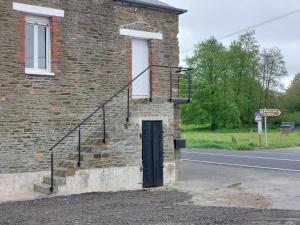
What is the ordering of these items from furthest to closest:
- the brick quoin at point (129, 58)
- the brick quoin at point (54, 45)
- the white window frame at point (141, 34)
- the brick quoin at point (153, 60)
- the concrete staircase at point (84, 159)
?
the brick quoin at point (153, 60) → the brick quoin at point (129, 58) → the white window frame at point (141, 34) → the brick quoin at point (54, 45) → the concrete staircase at point (84, 159)

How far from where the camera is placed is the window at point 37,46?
1534 cm

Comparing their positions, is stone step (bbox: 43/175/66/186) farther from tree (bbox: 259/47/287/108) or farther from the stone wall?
tree (bbox: 259/47/287/108)

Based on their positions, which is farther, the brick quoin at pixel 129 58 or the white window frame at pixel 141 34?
the brick quoin at pixel 129 58

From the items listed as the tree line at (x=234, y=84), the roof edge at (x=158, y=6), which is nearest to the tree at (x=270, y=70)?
the tree line at (x=234, y=84)

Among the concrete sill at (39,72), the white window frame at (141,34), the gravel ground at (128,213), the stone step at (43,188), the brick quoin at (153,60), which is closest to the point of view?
the gravel ground at (128,213)

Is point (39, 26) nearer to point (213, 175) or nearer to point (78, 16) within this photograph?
point (78, 16)

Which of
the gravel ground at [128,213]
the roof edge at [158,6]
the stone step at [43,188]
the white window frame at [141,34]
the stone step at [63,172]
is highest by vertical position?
the roof edge at [158,6]

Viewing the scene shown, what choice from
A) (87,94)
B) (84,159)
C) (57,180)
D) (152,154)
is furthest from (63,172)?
(152,154)

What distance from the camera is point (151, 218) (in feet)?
36.3

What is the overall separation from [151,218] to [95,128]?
20.2ft

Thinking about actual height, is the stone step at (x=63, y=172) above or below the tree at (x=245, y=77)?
below

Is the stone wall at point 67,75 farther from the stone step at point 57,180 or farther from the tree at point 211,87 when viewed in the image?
the tree at point 211,87

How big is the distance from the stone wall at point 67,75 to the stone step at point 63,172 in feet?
1.24

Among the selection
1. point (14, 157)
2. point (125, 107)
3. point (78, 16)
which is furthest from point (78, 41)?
point (14, 157)
